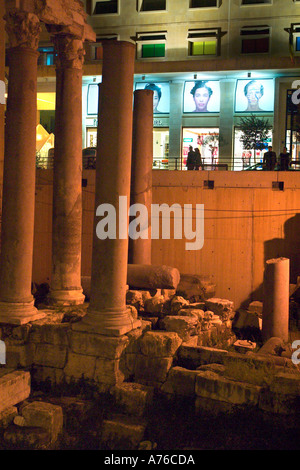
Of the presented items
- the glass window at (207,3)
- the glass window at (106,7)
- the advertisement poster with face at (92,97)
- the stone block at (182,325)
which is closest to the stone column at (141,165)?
the stone block at (182,325)

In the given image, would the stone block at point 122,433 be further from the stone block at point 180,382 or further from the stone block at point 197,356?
the stone block at point 197,356

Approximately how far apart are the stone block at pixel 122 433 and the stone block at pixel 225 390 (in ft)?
3.56

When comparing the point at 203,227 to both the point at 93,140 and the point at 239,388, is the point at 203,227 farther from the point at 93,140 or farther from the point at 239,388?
the point at 93,140

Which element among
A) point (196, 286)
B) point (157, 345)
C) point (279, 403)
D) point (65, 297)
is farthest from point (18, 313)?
point (196, 286)

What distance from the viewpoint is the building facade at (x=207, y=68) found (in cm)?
2677

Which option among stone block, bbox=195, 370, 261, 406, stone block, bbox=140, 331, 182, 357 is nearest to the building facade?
stone block, bbox=140, 331, 182, 357

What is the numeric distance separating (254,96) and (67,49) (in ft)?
56.1

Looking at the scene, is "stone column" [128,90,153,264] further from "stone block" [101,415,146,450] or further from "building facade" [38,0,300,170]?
"building facade" [38,0,300,170]

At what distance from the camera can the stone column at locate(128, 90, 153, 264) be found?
15023 millimetres

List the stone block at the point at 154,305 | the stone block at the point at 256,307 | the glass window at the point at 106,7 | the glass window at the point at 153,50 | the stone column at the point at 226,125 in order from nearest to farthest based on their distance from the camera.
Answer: the stone block at the point at 154,305
the stone block at the point at 256,307
the stone column at the point at 226,125
the glass window at the point at 153,50
the glass window at the point at 106,7

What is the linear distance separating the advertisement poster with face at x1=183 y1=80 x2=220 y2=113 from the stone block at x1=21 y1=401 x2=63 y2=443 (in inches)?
891

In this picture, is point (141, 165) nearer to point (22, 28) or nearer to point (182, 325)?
point (22, 28)

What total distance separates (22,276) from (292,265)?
10.1 metres

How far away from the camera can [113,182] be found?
29.8 feet
